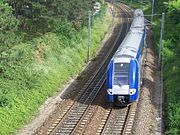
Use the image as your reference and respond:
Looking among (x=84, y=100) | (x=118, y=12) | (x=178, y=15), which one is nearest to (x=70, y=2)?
(x=84, y=100)

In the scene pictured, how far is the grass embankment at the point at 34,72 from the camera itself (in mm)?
29625

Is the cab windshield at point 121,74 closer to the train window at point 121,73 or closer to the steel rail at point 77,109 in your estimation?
the train window at point 121,73

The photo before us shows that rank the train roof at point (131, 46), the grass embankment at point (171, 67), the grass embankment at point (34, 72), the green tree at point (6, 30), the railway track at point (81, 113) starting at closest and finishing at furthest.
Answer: the railway track at point (81, 113), the grass embankment at point (171, 67), the grass embankment at point (34, 72), the green tree at point (6, 30), the train roof at point (131, 46)

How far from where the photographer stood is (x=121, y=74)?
31422 mm

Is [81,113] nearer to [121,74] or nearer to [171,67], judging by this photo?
[121,74]

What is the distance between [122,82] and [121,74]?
33.3 inches

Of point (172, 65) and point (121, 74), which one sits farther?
point (172, 65)

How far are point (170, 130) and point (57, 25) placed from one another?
24.4 metres

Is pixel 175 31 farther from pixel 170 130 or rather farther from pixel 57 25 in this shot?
pixel 170 130

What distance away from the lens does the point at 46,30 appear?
48.0 m

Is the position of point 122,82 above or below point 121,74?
below

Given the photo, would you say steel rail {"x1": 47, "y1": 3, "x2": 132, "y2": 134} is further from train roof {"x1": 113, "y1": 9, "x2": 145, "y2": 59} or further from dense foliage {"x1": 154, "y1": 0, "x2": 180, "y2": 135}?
dense foliage {"x1": 154, "y1": 0, "x2": 180, "y2": 135}

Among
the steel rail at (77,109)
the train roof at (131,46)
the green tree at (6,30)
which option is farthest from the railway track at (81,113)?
the green tree at (6,30)

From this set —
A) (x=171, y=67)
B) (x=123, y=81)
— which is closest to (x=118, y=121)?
(x=123, y=81)
